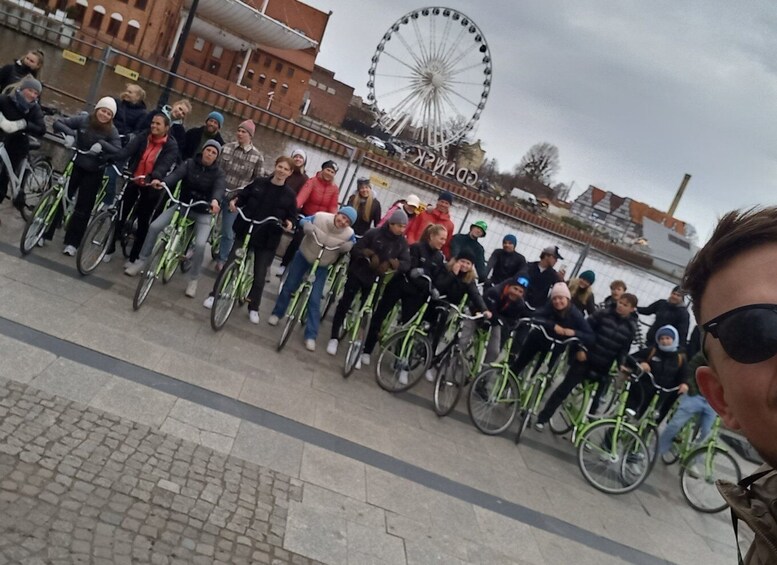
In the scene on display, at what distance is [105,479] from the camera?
13.5ft

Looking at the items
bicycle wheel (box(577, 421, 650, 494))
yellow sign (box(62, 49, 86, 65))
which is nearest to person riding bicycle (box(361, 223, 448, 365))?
bicycle wheel (box(577, 421, 650, 494))

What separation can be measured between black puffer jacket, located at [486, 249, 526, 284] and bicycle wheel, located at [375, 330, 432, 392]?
2.48m

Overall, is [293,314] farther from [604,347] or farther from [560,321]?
[604,347]

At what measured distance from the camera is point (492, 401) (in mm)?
7762

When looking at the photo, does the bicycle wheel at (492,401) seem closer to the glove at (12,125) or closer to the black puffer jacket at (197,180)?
the black puffer jacket at (197,180)

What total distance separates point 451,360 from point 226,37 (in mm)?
55987

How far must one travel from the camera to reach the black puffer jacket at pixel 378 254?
310 inches

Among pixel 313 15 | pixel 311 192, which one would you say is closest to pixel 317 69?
pixel 313 15

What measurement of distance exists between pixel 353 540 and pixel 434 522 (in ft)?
3.06

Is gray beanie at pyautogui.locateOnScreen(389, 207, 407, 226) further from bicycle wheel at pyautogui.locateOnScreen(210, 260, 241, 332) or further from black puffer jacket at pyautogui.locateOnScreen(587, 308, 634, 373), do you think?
black puffer jacket at pyautogui.locateOnScreen(587, 308, 634, 373)

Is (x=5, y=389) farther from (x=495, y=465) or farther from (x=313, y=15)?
(x=313, y=15)

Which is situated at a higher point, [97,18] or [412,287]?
[97,18]

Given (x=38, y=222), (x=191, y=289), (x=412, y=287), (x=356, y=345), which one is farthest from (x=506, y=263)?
(x=38, y=222)

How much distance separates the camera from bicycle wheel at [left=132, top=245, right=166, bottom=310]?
7078 mm
